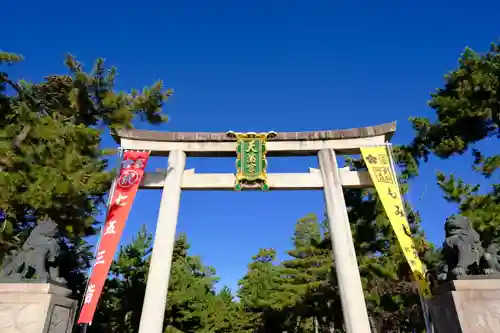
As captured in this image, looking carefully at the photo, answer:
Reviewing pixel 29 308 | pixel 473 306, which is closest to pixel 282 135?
pixel 473 306

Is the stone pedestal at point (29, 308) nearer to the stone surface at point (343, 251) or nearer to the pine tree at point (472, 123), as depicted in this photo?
the stone surface at point (343, 251)

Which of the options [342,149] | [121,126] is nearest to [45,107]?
[121,126]

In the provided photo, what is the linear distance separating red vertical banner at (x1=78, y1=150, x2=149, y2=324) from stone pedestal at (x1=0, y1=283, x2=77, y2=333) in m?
1.99

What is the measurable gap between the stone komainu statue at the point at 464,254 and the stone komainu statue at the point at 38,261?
6.24 meters

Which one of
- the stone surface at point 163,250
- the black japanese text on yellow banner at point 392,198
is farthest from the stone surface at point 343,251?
the stone surface at point 163,250

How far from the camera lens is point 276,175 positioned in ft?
30.2

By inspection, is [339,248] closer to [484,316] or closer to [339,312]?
[484,316]

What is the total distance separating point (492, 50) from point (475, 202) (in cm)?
431

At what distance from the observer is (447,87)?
10.5m

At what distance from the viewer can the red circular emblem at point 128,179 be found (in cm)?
877

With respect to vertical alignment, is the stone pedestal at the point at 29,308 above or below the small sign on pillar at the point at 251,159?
below

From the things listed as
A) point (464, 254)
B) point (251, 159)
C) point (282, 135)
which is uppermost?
point (282, 135)

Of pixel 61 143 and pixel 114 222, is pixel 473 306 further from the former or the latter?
pixel 61 143

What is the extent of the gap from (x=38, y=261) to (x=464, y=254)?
659 centimetres
